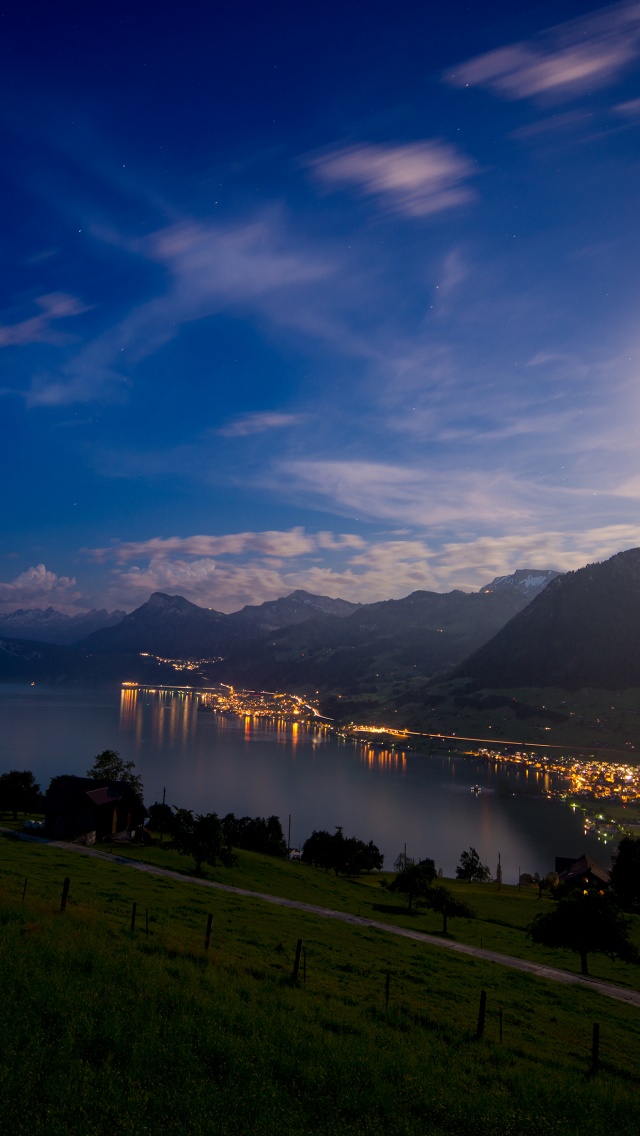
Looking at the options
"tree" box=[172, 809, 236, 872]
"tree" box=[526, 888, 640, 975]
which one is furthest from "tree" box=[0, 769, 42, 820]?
"tree" box=[526, 888, 640, 975]

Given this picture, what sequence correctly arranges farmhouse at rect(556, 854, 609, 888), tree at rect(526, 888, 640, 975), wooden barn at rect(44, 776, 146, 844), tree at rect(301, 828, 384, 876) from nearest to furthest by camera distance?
tree at rect(526, 888, 640, 975) < wooden barn at rect(44, 776, 146, 844) < farmhouse at rect(556, 854, 609, 888) < tree at rect(301, 828, 384, 876)

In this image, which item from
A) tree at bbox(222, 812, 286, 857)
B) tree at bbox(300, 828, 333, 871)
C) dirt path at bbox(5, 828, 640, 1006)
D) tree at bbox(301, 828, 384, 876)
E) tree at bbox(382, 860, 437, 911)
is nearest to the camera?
dirt path at bbox(5, 828, 640, 1006)

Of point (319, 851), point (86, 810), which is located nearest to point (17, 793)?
point (86, 810)

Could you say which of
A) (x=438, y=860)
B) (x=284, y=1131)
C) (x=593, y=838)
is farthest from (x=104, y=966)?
(x=593, y=838)

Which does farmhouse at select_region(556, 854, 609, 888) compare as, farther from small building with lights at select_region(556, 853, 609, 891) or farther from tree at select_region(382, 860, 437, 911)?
tree at select_region(382, 860, 437, 911)

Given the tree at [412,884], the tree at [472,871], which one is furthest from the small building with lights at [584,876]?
the tree at [412,884]

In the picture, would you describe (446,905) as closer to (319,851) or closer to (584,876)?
(319,851)

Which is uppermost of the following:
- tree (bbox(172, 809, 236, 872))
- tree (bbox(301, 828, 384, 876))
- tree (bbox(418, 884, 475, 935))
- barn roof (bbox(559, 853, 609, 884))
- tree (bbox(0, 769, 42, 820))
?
tree (bbox(172, 809, 236, 872))
